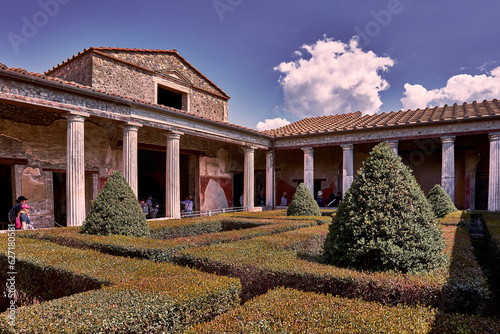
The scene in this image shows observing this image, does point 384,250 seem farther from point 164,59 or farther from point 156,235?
point 164,59

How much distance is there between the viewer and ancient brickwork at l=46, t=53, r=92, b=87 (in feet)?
36.3

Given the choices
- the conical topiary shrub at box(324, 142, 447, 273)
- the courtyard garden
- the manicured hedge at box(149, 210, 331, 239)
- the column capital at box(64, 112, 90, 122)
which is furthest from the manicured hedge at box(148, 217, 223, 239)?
the conical topiary shrub at box(324, 142, 447, 273)

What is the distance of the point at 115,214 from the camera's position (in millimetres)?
6082

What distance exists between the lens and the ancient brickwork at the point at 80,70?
11.1m

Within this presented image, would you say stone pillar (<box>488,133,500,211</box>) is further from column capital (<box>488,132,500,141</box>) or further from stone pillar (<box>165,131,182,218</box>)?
stone pillar (<box>165,131,182,218</box>)

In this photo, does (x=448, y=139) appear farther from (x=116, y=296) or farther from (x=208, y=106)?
(x=116, y=296)

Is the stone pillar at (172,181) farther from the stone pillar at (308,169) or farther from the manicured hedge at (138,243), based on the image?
the stone pillar at (308,169)

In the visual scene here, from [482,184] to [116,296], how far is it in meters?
17.4

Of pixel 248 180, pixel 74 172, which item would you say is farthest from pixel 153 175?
pixel 74 172

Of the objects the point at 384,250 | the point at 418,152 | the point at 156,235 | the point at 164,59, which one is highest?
the point at 164,59

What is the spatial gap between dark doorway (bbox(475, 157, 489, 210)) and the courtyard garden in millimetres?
12229

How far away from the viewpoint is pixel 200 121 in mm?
12586

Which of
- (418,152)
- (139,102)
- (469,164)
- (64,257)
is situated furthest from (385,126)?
(64,257)

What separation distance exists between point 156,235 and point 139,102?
191 inches
